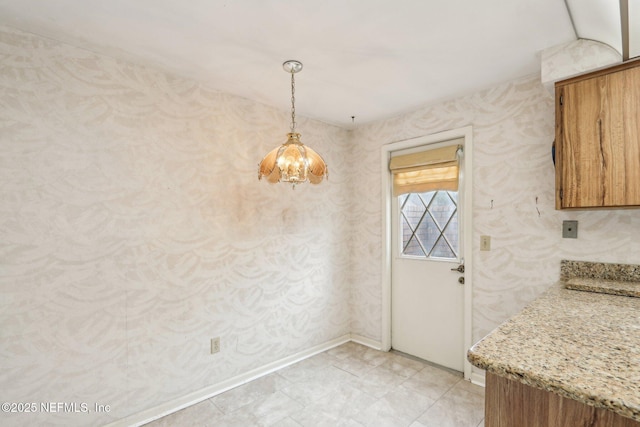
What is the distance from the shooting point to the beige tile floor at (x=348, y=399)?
6.77 feet

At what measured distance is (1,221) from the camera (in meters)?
1.64

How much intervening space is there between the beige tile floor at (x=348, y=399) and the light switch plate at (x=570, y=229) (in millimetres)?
1335

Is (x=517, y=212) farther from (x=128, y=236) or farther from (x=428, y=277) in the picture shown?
(x=128, y=236)

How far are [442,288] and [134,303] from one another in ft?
8.10

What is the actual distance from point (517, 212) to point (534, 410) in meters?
1.79

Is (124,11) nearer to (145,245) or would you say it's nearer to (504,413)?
(145,245)

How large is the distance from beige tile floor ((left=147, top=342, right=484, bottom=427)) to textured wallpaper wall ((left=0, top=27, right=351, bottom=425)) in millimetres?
227

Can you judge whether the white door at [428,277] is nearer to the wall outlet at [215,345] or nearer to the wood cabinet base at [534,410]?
the wall outlet at [215,345]

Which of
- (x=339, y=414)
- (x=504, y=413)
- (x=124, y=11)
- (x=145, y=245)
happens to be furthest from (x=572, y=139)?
(x=145, y=245)

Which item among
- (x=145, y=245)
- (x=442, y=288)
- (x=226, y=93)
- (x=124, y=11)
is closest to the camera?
(x=124, y=11)

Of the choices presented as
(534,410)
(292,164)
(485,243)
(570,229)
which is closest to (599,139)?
(570,229)

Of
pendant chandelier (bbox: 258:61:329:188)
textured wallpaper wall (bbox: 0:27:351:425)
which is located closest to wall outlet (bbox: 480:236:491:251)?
pendant chandelier (bbox: 258:61:329:188)

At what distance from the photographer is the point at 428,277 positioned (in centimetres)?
292

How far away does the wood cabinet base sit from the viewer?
78 cm
